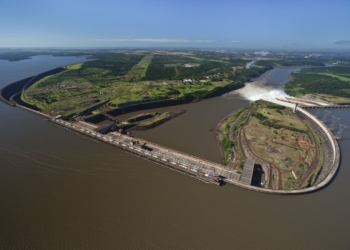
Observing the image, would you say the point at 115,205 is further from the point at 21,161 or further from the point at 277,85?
the point at 277,85

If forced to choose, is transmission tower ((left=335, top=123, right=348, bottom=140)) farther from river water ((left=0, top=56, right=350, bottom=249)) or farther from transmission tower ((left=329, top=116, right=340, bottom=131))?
river water ((left=0, top=56, right=350, bottom=249))

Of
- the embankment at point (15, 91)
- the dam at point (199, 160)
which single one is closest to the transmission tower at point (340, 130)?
the dam at point (199, 160)

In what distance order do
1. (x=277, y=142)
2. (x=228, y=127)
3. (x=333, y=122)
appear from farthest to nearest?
(x=333, y=122) < (x=228, y=127) < (x=277, y=142)

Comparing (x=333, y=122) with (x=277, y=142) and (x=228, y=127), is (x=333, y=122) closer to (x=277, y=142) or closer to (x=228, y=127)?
(x=277, y=142)

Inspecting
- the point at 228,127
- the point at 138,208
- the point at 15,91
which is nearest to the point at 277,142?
the point at 228,127

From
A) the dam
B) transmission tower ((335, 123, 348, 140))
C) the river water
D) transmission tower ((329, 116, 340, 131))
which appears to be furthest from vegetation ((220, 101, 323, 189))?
transmission tower ((329, 116, 340, 131))

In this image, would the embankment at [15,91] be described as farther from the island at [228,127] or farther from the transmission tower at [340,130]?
the transmission tower at [340,130]

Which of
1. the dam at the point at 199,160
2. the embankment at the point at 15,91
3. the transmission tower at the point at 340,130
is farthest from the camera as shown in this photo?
the embankment at the point at 15,91

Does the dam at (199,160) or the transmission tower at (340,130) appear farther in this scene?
the transmission tower at (340,130)
